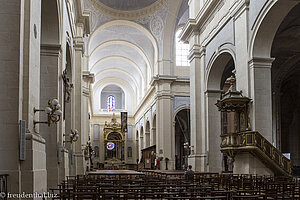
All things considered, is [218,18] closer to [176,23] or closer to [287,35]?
[287,35]

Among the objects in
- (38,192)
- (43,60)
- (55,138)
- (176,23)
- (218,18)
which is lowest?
(38,192)

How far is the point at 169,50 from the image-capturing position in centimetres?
3047

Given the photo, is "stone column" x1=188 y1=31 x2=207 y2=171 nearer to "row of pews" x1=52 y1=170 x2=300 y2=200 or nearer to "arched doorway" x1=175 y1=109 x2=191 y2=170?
"row of pews" x1=52 y1=170 x2=300 y2=200

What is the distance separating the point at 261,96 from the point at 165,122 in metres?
15.5

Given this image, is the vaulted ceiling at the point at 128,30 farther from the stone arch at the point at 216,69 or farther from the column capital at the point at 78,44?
the column capital at the point at 78,44

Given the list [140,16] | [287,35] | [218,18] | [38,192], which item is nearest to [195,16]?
[218,18]

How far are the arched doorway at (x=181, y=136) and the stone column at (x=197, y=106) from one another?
11.3m

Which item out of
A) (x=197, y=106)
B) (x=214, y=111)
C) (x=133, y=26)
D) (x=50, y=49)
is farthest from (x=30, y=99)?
(x=133, y=26)

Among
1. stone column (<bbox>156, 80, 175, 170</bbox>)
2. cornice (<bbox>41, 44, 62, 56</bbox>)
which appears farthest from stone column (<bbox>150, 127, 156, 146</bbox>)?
cornice (<bbox>41, 44, 62, 56</bbox>)

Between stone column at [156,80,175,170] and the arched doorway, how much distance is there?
322 centimetres

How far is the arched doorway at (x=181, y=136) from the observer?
3353 centimetres

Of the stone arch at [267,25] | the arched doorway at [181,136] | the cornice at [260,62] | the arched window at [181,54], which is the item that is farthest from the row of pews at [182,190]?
the arched doorway at [181,136]

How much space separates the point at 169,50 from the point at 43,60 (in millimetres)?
19269

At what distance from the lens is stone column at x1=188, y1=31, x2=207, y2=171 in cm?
2023
